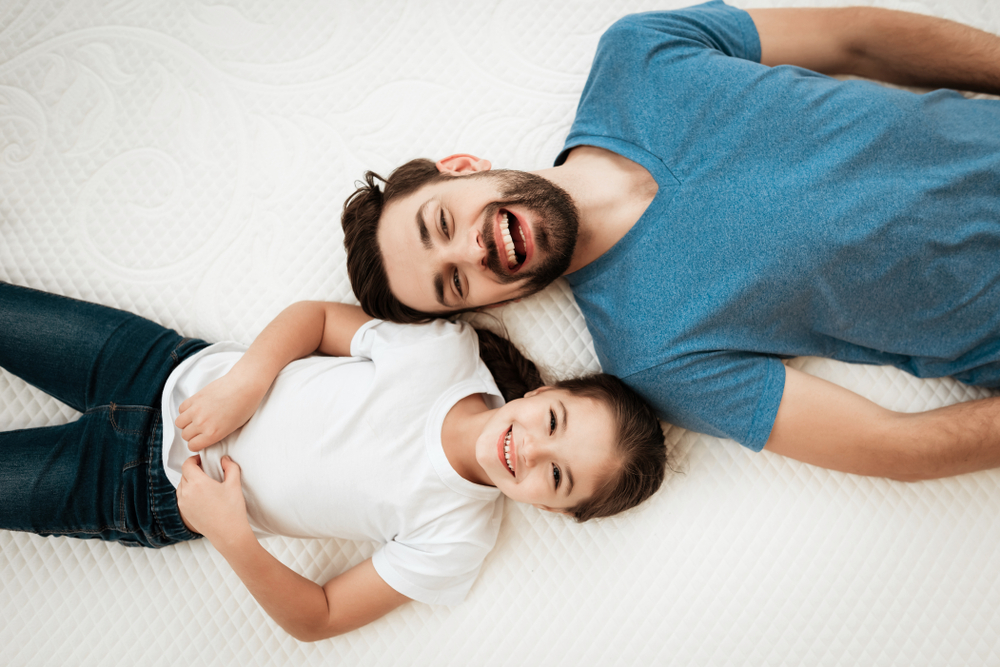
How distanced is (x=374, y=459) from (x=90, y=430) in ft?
1.75

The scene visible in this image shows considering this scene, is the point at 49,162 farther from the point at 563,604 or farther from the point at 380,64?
the point at 563,604

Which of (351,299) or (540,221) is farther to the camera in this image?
(351,299)

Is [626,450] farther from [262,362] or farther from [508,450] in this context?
[262,362]

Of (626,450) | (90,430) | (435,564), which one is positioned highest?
(90,430)

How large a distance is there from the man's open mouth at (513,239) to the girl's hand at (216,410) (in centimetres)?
50

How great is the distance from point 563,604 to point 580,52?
1152 millimetres

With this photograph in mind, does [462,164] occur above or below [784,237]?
above

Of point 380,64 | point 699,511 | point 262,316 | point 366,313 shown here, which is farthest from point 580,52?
point 699,511

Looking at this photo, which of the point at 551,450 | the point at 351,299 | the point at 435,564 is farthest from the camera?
the point at 351,299

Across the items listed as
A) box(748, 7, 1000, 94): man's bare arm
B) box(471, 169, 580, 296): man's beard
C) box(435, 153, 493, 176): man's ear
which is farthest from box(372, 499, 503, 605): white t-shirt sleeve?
box(748, 7, 1000, 94): man's bare arm

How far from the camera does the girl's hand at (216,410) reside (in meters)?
0.95

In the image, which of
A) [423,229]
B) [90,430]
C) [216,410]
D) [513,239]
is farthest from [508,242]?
[90,430]

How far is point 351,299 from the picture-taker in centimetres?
117

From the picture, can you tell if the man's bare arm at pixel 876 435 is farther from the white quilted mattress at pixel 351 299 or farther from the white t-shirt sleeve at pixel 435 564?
the white t-shirt sleeve at pixel 435 564
